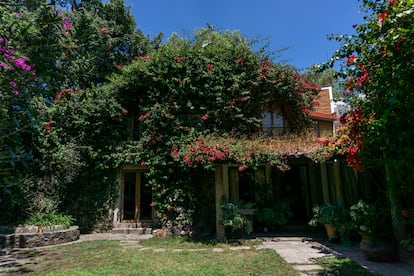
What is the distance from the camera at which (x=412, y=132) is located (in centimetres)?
370

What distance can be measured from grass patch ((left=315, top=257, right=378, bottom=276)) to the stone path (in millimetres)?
153

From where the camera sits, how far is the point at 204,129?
1048 cm

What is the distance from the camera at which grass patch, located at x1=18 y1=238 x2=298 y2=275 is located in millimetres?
5211

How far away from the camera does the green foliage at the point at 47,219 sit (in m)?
8.65

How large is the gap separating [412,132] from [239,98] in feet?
22.7

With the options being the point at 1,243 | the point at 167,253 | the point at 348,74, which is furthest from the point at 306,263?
the point at 1,243

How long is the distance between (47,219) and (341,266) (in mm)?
9077

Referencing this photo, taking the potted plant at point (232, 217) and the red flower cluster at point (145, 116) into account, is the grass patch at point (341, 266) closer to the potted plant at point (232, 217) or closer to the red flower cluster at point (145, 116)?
the potted plant at point (232, 217)

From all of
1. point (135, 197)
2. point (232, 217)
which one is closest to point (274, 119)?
point (232, 217)

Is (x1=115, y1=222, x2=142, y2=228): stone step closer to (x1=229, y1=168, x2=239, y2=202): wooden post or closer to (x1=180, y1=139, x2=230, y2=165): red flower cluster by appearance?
(x1=229, y1=168, x2=239, y2=202): wooden post

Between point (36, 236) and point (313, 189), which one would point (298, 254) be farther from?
point (36, 236)

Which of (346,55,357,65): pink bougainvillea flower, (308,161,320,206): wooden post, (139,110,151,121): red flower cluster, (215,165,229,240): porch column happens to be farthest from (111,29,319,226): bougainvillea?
(346,55,357,65): pink bougainvillea flower

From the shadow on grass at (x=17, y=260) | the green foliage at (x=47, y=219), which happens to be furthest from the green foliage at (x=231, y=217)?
the green foliage at (x=47, y=219)

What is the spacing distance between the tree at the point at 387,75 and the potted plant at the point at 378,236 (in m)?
0.92
